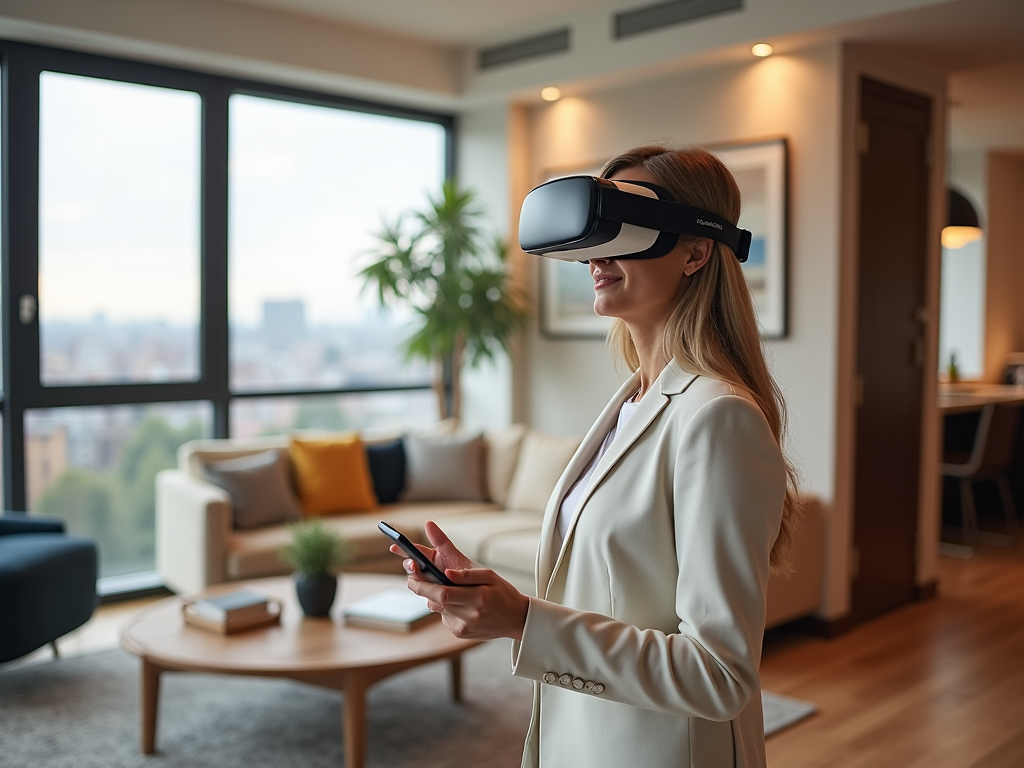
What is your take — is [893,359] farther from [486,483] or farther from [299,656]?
[299,656]

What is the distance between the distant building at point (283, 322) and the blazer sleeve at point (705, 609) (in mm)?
4511

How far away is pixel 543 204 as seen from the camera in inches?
50.1

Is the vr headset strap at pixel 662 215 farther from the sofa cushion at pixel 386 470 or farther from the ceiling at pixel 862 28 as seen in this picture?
the sofa cushion at pixel 386 470

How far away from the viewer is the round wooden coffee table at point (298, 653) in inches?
113

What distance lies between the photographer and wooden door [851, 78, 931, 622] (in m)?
4.46

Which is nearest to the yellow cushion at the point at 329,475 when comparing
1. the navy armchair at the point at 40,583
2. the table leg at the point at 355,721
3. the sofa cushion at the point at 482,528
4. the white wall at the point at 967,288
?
the sofa cushion at the point at 482,528

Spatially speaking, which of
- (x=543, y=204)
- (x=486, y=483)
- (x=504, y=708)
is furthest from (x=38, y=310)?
(x=543, y=204)

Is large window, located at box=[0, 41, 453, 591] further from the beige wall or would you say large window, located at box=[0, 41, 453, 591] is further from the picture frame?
the beige wall

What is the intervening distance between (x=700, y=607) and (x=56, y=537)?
3529 mm

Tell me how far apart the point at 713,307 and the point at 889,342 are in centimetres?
370

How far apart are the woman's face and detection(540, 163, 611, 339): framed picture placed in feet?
13.2

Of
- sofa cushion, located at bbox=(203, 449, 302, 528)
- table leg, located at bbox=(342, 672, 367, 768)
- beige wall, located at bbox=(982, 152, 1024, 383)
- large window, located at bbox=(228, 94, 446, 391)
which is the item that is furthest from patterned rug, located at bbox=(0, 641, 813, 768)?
beige wall, located at bbox=(982, 152, 1024, 383)

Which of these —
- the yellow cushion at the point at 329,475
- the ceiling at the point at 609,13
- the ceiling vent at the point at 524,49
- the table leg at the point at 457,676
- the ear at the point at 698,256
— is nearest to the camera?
the ear at the point at 698,256

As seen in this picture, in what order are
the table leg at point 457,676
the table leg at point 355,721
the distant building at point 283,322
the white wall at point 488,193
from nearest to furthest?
1. the table leg at point 355,721
2. the table leg at point 457,676
3. the distant building at point 283,322
4. the white wall at point 488,193
